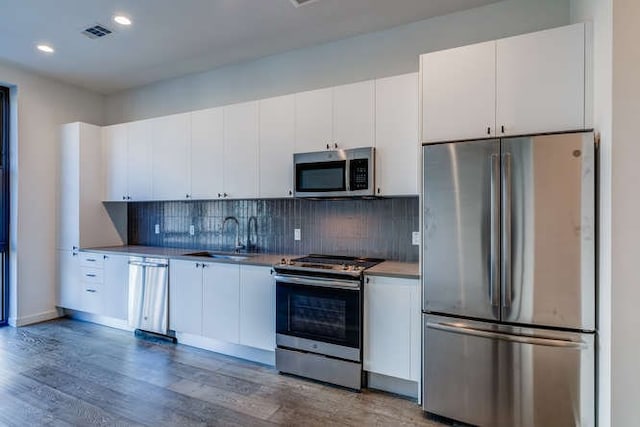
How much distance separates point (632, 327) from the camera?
171 centimetres

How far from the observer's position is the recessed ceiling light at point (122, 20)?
2871 millimetres

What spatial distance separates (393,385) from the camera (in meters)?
2.56

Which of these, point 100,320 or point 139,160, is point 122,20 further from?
point 100,320

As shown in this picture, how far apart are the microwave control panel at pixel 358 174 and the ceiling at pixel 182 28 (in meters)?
1.26

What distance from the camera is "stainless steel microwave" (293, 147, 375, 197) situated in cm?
276

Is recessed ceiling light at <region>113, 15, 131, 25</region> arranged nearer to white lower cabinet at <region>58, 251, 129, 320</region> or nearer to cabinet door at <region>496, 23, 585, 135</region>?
white lower cabinet at <region>58, 251, 129, 320</region>

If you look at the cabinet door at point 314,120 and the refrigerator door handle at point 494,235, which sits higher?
the cabinet door at point 314,120

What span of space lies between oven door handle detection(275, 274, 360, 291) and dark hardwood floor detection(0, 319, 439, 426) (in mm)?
803

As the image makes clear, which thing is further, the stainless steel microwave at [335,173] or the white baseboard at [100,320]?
the white baseboard at [100,320]

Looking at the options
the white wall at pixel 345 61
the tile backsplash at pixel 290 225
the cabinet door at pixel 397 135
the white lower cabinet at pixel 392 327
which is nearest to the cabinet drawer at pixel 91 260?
the tile backsplash at pixel 290 225

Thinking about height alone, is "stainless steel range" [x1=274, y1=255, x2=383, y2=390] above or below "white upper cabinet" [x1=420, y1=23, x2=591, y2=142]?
below

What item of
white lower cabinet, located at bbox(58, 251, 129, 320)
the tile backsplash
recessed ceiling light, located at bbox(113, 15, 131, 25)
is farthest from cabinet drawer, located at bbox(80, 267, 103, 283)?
recessed ceiling light, located at bbox(113, 15, 131, 25)

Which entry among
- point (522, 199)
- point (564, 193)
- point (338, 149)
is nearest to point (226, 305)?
point (338, 149)

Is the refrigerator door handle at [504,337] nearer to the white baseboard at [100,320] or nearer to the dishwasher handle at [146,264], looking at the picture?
the dishwasher handle at [146,264]
